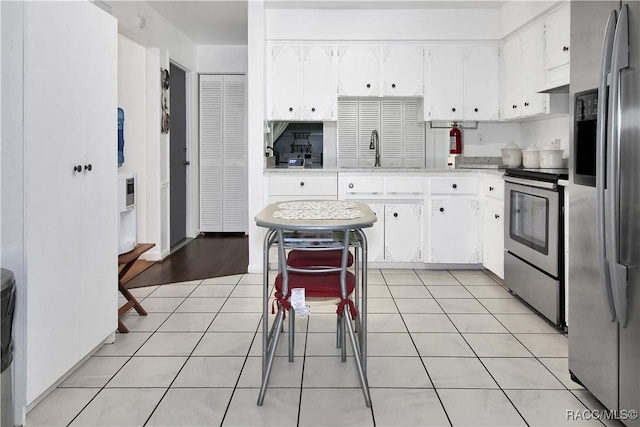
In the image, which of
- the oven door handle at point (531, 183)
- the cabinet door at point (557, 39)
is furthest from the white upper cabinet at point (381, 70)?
the oven door handle at point (531, 183)

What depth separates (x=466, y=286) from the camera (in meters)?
4.00

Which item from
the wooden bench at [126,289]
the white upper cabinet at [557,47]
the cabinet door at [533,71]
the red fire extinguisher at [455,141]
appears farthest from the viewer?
the red fire extinguisher at [455,141]

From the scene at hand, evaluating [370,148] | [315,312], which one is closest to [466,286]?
[315,312]

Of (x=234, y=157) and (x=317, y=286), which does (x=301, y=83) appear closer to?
(x=234, y=157)

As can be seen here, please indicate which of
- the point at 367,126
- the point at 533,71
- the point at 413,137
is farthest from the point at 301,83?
the point at 533,71

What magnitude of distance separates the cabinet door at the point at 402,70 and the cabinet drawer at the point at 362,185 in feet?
2.97

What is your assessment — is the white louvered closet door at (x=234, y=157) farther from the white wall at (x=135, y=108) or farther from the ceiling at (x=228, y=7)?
the white wall at (x=135, y=108)

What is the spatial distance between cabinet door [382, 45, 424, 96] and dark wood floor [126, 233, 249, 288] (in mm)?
2253

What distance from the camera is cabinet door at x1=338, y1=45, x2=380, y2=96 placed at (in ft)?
15.5

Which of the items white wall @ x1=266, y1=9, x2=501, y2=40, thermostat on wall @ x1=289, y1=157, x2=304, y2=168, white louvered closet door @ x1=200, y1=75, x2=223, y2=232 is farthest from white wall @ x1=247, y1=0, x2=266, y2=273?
white louvered closet door @ x1=200, y1=75, x2=223, y2=232

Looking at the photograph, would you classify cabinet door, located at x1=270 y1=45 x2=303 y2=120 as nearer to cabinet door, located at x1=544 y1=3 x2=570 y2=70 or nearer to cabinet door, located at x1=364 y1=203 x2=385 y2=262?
cabinet door, located at x1=364 y1=203 x2=385 y2=262

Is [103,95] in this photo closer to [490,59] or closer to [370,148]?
[370,148]

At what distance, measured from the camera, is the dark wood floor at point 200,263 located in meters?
4.27

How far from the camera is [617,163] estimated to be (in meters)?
1.70
